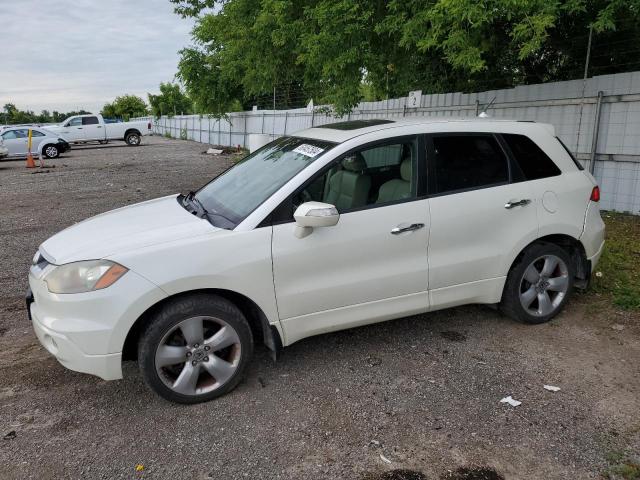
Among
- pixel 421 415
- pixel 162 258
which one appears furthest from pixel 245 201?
pixel 421 415

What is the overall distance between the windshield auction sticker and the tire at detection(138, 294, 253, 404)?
124 centimetres

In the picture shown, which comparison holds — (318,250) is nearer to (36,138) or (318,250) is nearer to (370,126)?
(370,126)

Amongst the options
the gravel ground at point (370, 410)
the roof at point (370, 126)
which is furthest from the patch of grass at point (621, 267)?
the roof at point (370, 126)

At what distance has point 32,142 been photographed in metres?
22.8

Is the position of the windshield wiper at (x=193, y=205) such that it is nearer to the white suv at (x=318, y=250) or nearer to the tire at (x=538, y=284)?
the white suv at (x=318, y=250)

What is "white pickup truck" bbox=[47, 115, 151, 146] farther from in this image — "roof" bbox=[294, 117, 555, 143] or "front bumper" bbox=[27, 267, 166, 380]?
"front bumper" bbox=[27, 267, 166, 380]

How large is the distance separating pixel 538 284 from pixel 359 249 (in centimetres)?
179

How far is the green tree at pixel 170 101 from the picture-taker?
51.8 m

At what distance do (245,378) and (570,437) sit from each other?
209 cm

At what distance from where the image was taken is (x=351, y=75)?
809 centimetres


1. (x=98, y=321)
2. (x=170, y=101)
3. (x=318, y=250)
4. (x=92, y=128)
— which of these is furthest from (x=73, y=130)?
(x=318, y=250)

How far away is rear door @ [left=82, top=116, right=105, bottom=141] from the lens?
2920 centimetres

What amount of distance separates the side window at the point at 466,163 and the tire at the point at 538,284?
2.33ft

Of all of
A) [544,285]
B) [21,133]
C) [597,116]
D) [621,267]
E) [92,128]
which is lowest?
[621,267]
